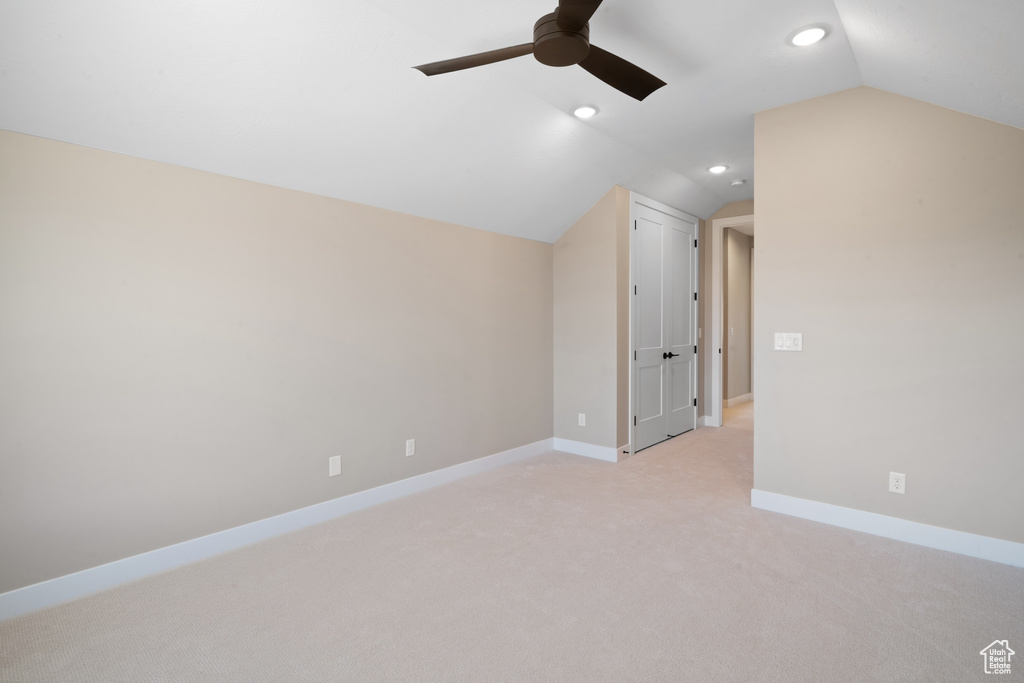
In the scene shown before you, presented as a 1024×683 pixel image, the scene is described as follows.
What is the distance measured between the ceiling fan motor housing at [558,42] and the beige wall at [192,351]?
1.78 m

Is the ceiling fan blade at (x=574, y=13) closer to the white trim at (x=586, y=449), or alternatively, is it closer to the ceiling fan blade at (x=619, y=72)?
the ceiling fan blade at (x=619, y=72)

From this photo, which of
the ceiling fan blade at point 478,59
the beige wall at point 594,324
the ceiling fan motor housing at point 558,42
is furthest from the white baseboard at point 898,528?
the ceiling fan blade at point 478,59

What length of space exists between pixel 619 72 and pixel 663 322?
326 centimetres

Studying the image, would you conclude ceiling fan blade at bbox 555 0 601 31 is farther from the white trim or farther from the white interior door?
the white trim

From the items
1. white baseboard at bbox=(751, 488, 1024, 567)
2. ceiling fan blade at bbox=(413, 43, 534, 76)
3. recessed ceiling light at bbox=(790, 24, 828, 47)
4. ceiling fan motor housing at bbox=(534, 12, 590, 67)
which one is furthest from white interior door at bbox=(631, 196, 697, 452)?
ceiling fan blade at bbox=(413, 43, 534, 76)

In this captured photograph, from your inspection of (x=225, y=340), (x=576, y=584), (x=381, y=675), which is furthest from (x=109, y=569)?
(x=576, y=584)

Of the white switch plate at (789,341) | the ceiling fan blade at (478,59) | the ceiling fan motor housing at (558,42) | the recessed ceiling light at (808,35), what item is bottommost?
the white switch plate at (789,341)

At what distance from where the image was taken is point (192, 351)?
2.53 metres

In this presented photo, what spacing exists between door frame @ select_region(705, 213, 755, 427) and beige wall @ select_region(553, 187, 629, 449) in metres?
1.80

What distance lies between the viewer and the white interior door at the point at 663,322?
4.62m

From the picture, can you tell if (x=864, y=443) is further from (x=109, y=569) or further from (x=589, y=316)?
(x=109, y=569)

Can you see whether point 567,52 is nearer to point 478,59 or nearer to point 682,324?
point 478,59

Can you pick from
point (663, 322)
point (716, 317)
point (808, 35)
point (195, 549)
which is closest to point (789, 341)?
point (808, 35)

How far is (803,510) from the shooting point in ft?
10.0
